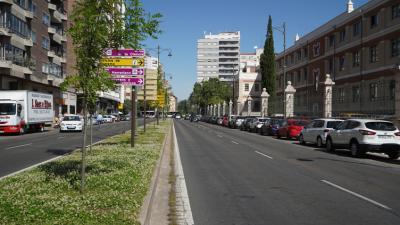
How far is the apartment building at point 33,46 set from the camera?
4462cm

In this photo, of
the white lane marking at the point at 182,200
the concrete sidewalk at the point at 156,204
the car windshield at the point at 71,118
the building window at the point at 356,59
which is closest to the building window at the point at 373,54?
the building window at the point at 356,59

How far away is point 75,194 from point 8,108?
3031 centimetres

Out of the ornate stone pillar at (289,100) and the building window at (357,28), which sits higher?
the building window at (357,28)

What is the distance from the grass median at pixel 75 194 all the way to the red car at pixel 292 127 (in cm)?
2112

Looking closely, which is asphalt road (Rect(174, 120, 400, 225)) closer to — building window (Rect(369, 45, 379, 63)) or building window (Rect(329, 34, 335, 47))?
building window (Rect(369, 45, 379, 63))

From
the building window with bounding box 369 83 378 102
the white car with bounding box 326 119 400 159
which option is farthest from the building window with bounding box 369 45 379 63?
the white car with bounding box 326 119 400 159

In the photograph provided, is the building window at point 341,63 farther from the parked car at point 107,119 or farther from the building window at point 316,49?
the parked car at point 107,119

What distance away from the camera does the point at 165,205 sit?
29.2ft

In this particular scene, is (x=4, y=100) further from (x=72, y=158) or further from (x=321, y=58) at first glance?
(x=321, y=58)

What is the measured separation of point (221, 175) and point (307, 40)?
5637 cm

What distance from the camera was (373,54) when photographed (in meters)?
46.0

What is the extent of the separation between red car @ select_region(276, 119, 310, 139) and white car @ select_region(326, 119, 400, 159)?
12.2m

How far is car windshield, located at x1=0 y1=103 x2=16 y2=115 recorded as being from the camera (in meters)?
36.1

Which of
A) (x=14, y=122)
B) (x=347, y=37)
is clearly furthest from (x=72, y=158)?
(x=347, y=37)
